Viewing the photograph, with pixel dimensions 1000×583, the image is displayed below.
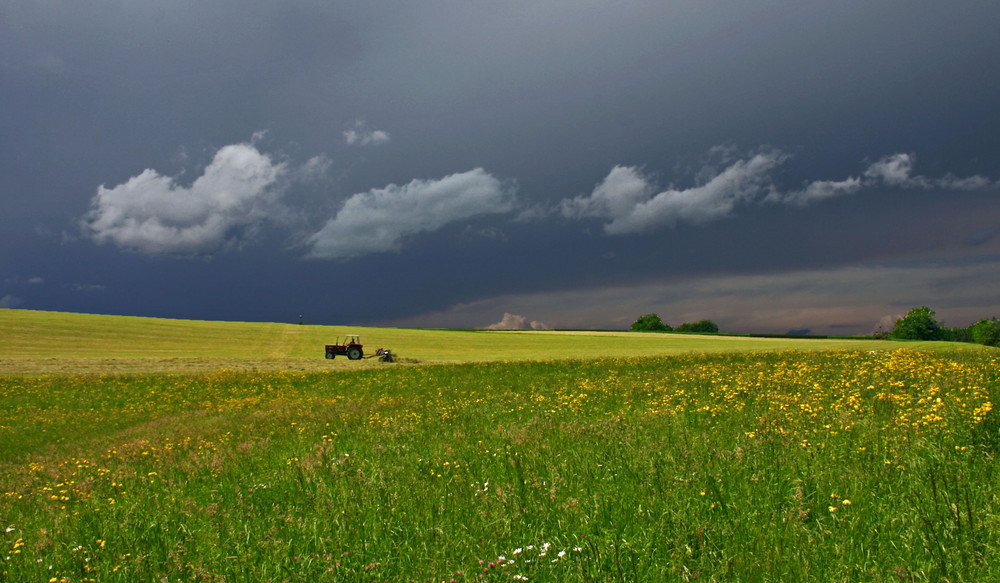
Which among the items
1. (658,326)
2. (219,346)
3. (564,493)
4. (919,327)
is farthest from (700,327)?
(564,493)

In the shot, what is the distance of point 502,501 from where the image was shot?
4.96m

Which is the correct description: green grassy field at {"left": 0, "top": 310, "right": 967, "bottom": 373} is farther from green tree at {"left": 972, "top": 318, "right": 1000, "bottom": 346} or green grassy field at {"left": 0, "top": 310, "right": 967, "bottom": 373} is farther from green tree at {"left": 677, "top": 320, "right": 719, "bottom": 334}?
green tree at {"left": 677, "top": 320, "right": 719, "bottom": 334}

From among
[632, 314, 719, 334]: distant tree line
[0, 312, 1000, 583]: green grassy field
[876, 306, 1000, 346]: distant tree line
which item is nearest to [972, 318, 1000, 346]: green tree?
[876, 306, 1000, 346]: distant tree line

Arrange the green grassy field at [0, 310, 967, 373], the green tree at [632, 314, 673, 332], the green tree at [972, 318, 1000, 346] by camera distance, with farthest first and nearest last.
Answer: the green tree at [632, 314, 673, 332]
the green tree at [972, 318, 1000, 346]
the green grassy field at [0, 310, 967, 373]

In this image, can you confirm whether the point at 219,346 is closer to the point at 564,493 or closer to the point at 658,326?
the point at 564,493

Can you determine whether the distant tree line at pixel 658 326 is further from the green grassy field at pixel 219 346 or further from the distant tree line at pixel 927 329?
the green grassy field at pixel 219 346

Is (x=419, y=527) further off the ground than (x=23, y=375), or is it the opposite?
(x=419, y=527)

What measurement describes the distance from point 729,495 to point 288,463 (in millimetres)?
6244

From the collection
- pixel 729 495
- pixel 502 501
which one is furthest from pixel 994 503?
pixel 502 501

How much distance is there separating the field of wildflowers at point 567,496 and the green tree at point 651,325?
142 metres

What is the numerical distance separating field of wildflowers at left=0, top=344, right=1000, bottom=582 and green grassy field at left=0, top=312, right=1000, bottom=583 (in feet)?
0.10

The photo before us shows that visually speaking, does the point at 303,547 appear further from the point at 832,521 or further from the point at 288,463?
the point at 832,521

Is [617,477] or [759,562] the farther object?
[617,477]

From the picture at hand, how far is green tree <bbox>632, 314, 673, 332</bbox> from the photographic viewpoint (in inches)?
5886
